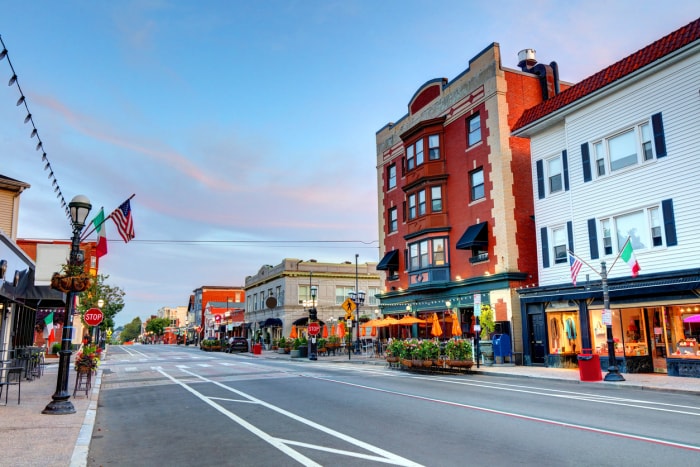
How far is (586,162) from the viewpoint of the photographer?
82.1 ft

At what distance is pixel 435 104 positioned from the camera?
3594cm

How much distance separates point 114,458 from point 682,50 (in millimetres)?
22156

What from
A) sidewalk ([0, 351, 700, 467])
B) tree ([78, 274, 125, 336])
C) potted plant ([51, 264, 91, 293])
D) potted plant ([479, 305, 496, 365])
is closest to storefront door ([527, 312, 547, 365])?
potted plant ([479, 305, 496, 365])

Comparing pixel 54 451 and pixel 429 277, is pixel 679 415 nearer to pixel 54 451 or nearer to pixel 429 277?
pixel 54 451

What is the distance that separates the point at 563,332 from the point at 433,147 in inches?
564

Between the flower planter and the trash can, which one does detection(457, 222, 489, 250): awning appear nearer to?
the flower planter

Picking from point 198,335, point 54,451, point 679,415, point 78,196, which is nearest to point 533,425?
point 679,415

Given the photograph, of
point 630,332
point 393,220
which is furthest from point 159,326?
point 630,332

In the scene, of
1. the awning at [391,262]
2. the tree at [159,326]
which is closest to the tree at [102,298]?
the awning at [391,262]

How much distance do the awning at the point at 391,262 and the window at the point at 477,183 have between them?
9.78 meters

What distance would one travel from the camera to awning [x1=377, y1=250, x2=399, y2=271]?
40.3 m

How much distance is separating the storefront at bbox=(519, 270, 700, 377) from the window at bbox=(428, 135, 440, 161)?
1115 cm

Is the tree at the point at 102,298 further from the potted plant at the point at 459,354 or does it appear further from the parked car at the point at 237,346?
the potted plant at the point at 459,354

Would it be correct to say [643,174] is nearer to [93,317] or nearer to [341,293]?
[93,317]
